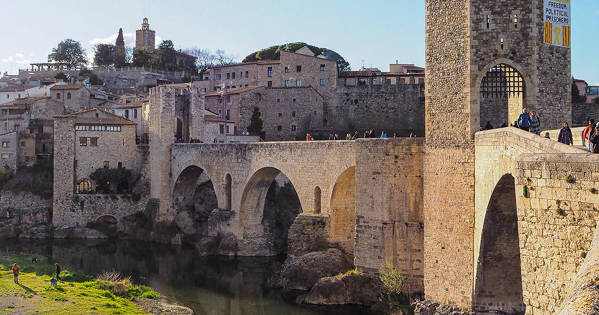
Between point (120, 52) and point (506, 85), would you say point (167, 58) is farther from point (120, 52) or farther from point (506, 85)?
point (506, 85)

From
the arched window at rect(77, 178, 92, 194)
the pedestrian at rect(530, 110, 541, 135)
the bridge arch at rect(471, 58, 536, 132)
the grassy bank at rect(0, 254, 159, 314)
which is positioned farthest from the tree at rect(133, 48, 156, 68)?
the pedestrian at rect(530, 110, 541, 135)

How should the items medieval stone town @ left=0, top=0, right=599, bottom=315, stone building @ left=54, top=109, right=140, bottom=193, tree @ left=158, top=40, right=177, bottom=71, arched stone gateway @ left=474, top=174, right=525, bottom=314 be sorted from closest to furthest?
medieval stone town @ left=0, top=0, right=599, bottom=315, arched stone gateway @ left=474, top=174, right=525, bottom=314, stone building @ left=54, top=109, right=140, bottom=193, tree @ left=158, top=40, right=177, bottom=71

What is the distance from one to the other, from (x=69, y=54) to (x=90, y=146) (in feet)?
182

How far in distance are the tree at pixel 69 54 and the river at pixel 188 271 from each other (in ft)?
194

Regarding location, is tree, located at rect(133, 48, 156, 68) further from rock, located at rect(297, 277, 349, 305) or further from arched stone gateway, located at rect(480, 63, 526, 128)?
arched stone gateway, located at rect(480, 63, 526, 128)

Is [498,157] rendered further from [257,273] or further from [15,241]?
[15,241]

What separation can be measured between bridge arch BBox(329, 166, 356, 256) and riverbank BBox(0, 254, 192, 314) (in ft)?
25.3

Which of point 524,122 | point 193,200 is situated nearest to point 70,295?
point 524,122

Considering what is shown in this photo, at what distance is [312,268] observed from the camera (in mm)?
27766

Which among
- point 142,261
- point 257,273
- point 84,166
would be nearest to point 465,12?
point 257,273

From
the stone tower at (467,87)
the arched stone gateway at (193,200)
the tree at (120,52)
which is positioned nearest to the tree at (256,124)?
the arched stone gateway at (193,200)

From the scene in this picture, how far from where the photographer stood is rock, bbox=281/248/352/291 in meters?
27.3

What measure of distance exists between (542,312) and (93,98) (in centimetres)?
5441

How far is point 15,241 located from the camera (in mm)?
42531
